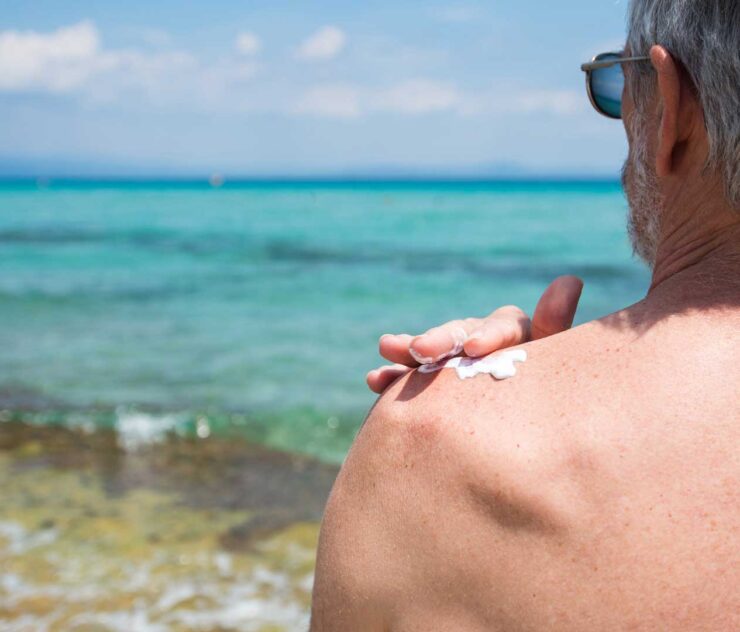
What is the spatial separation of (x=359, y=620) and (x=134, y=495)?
15.1ft

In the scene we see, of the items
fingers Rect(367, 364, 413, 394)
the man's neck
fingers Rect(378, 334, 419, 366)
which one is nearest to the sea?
fingers Rect(367, 364, 413, 394)

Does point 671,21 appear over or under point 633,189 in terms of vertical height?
over

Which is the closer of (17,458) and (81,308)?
(17,458)

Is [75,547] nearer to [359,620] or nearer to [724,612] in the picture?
[359,620]

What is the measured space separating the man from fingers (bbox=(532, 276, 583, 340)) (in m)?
0.28

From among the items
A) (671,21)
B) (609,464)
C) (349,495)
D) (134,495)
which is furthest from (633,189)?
(134,495)

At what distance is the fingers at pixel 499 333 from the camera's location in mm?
1461

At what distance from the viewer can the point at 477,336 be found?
1.47 metres

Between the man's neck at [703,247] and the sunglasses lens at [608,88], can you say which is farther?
the sunglasses lens at [608,88]

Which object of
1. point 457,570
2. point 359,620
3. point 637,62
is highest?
point 637,62

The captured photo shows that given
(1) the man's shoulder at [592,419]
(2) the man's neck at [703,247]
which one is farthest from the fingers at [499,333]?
(2) the man's neck at [703,247]

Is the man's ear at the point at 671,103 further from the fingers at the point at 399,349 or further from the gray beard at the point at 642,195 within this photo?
the fingers at the point at 399,349

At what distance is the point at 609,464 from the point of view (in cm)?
119

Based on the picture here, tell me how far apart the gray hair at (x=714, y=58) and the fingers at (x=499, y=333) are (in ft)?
1.51
